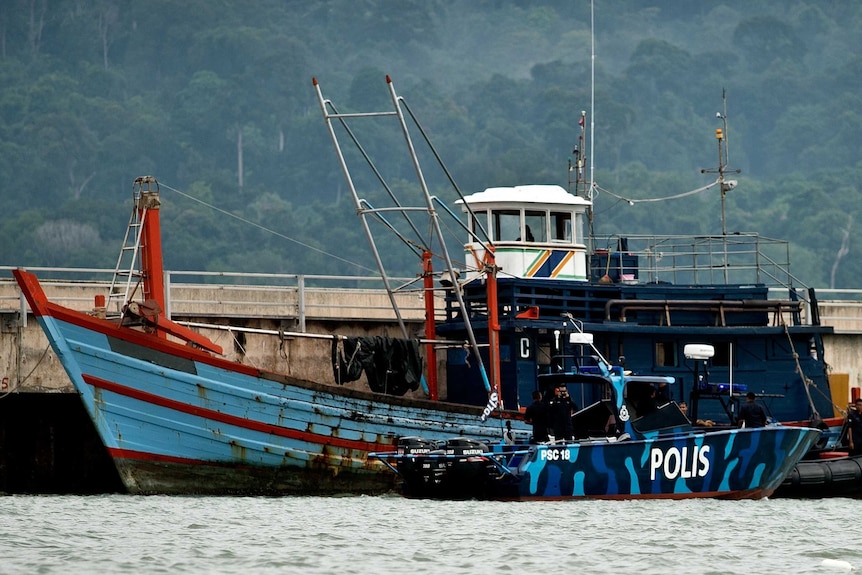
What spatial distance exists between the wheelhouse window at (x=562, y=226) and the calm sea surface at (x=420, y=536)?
7.43m

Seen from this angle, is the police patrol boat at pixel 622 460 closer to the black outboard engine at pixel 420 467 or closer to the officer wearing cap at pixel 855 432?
the black outboard engine at pixel 420 467

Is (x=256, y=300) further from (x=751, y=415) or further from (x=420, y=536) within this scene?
(x=420, y=536)

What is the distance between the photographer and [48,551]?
2247 cm

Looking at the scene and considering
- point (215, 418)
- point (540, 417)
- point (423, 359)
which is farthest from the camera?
point (423, 359)

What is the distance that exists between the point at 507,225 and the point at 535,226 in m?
0.53

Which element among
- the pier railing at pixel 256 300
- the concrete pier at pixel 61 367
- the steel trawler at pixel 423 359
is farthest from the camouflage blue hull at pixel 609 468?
the concrete pier at pixel 61 367

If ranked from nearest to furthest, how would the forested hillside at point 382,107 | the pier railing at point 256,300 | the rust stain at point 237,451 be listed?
the rust stain at point 237,451 < the pier railing at point 256,300 < the forested hillside at point 382,107

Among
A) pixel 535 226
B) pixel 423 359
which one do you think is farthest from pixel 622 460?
pixel 535 226

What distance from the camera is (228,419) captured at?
100 feet

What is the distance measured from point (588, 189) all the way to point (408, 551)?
15.4m

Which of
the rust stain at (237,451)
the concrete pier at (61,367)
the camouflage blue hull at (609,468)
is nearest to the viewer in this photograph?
the camouflage blue hull at (609,468)

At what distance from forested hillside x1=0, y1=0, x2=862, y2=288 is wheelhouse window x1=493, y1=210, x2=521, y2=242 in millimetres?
63349

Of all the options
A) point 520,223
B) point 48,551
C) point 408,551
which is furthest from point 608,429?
point 48,551

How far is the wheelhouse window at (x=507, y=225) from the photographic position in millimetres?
35031
